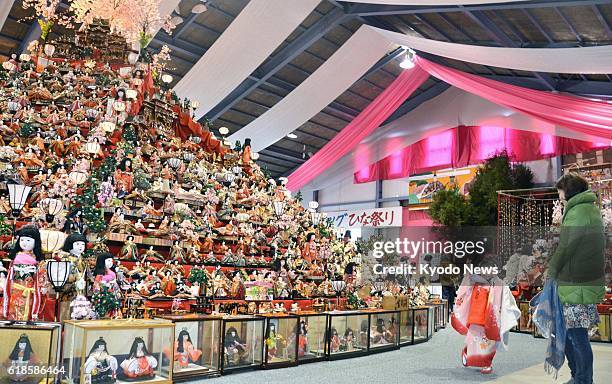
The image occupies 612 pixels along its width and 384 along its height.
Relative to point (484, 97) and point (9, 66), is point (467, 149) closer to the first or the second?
point (484, 97)

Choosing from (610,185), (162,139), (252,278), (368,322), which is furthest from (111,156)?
(610,185)

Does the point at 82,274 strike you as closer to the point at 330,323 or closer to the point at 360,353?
the point at 330,323

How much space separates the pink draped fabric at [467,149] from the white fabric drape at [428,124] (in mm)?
240

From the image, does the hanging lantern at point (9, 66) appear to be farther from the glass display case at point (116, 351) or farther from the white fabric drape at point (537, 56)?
the glass display case at point (116, 351)

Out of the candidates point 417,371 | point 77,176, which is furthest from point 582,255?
point 77,176

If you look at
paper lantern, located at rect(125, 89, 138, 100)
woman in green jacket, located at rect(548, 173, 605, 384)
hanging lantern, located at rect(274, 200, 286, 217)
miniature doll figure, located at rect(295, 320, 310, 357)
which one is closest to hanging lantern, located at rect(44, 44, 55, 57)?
paper lantern, located at rect(125, 89, 138, 100)

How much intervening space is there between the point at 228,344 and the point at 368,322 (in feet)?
5.83

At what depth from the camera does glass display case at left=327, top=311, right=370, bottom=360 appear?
4.96 m

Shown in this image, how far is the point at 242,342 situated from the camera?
4211mm

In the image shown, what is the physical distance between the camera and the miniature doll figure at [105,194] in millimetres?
6309

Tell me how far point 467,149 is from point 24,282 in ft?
43.8

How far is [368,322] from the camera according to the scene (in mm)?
5391

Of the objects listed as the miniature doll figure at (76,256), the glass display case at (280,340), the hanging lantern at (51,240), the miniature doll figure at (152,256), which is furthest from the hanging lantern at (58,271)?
the miniature doll figure at (152,256)

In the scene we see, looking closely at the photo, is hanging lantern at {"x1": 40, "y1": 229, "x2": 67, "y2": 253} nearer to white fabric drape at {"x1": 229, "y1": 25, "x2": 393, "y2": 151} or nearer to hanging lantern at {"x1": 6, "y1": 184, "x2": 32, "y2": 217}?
hanging lantern at {"x1": 6, "y1": 184, "x2": 32, "y2": 217}
